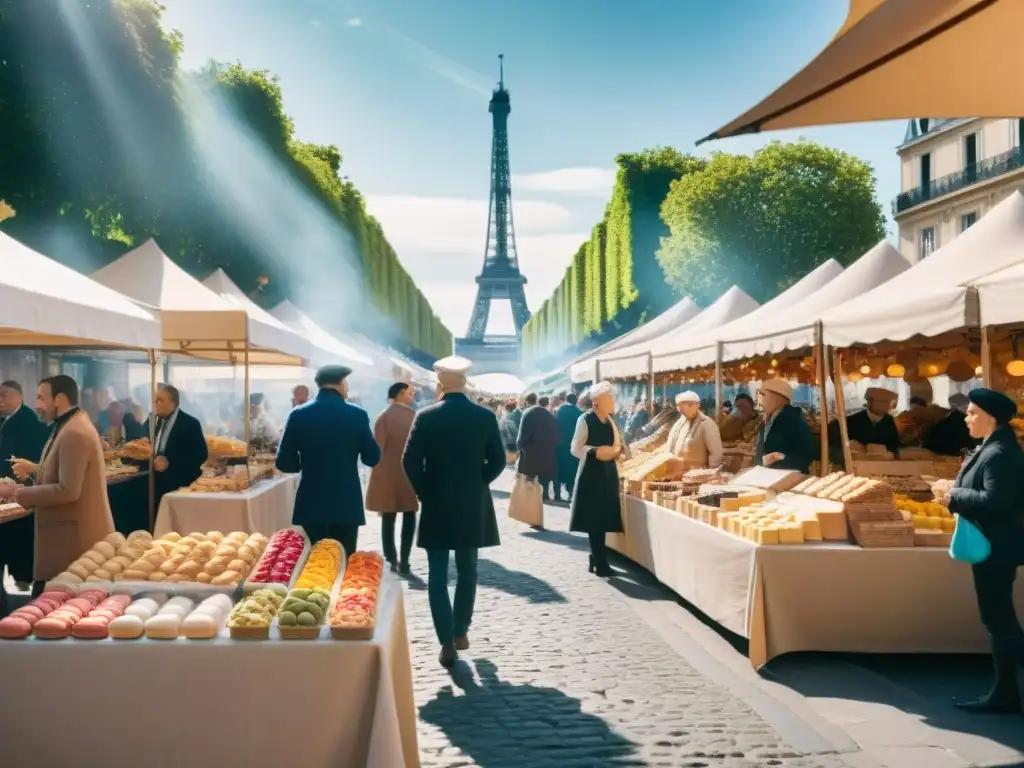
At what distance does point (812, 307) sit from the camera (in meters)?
11.2

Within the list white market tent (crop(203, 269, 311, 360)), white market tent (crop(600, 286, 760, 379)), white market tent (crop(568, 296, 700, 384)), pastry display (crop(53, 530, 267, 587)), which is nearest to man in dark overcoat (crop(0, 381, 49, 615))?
white market tent (crop(203, 269, 311, 360))

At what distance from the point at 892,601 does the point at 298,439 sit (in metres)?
3.56

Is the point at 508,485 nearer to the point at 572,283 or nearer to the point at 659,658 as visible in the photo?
the point at 659,658

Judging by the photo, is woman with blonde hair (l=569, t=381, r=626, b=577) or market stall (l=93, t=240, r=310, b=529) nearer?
market stall (l=93, t=240, r=310, b=529)

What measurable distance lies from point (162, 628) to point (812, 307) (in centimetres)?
876

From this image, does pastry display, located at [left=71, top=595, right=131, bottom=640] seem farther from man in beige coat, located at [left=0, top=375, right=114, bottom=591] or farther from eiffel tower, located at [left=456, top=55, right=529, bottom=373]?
eiffel tower, located at [left=456, top=55, right=529, bottom=373]

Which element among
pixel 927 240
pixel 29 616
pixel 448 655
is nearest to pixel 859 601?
pixel 448 655

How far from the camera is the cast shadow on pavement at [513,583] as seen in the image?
350 inches

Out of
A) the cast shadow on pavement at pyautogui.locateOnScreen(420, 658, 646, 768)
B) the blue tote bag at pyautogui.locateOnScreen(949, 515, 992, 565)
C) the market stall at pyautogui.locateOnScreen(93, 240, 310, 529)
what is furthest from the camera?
the market stall at pyautogui.locateOnScreen(93, 240, 310, 529)

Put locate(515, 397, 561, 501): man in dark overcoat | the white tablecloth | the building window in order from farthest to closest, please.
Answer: the building window < locate(515, 397, 561, 501): man in dark overcoat < the white tablecloth

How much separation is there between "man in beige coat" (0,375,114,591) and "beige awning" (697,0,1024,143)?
160 inches

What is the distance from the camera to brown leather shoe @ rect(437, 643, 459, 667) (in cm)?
637

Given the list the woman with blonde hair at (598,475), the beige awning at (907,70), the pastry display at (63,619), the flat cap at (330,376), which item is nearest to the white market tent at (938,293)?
the woman with blonde hair at (598,475)

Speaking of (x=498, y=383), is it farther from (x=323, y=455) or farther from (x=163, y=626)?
(x=163, y=626)
